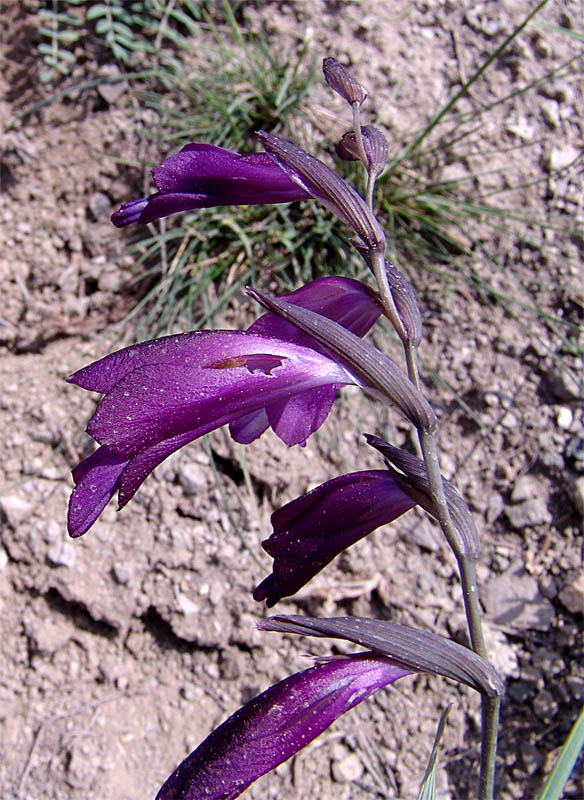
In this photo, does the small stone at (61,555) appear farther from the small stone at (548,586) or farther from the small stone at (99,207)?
the small stone at (548,586)

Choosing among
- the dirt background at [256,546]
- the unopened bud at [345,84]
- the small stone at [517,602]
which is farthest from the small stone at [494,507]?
the unopened bud at [345,84]

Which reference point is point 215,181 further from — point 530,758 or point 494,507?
point 530,758

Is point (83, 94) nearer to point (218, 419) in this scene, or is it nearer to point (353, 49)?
point (353, 49)

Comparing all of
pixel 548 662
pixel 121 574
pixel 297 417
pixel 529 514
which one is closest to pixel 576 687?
pixel 548 662

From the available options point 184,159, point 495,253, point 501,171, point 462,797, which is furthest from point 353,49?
point 462,797

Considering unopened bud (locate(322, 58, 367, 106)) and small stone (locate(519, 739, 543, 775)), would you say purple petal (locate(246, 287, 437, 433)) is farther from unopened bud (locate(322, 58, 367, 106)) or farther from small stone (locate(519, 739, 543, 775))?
small stone (locate(519, 739, 543, 775))

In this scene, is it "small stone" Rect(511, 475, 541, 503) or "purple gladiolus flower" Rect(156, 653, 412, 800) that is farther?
"small stone" Rect(511, 475, 541, 503)

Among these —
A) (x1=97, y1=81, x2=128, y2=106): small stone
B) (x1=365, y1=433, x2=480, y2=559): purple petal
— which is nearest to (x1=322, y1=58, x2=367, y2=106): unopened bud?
(x1=365, y1=433, x2=480, y2=559): purple petal
